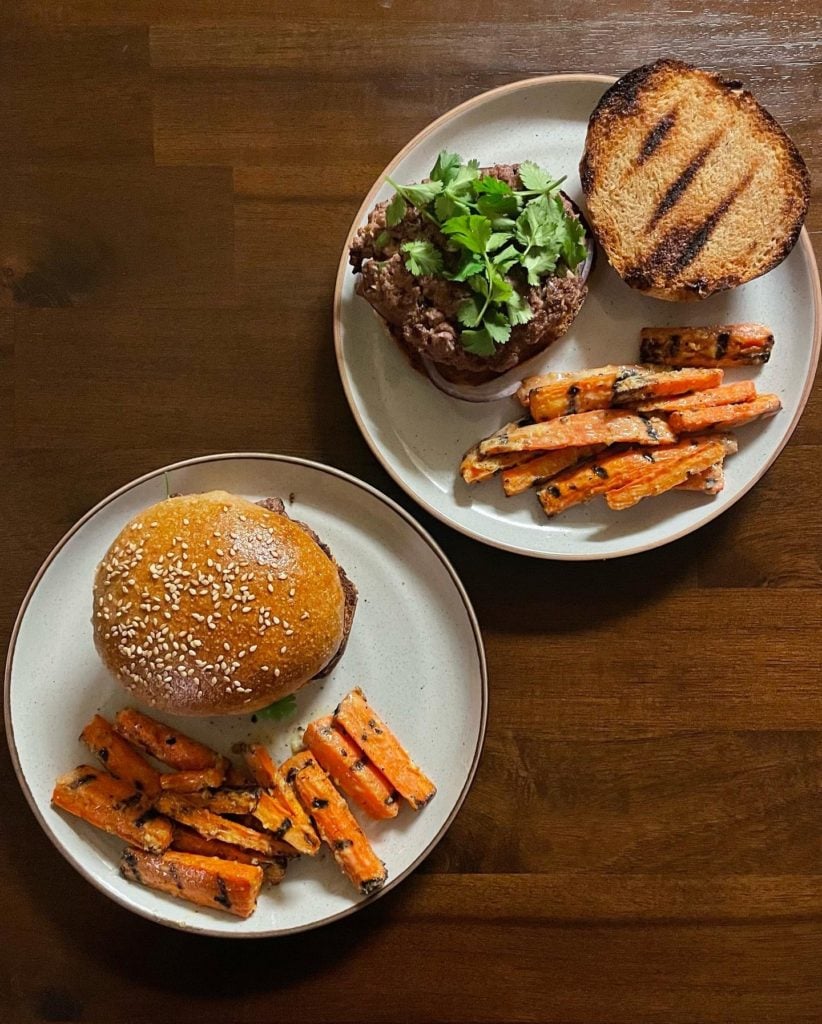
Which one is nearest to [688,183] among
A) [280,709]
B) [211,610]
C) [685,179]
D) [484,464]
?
[685,179]

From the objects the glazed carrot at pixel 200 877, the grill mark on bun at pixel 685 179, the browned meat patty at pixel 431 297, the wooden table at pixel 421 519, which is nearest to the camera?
the browned meat patty at pixel 431 297

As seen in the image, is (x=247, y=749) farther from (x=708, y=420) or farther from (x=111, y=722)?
(x=708, y=420)

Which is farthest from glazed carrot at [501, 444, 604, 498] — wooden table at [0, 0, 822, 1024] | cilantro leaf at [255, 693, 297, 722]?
cilantro leaf at [255, 693, 297, 722]

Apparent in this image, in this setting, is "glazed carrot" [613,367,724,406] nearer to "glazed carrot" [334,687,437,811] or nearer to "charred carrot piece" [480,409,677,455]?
"charred carrot piece" [480,409,677,455]

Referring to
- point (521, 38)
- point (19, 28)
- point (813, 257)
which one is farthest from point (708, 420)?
point (19, 28)

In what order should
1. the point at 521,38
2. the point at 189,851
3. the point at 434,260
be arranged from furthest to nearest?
the point at 521,38 → the point at 189,851 → the point at 434,260

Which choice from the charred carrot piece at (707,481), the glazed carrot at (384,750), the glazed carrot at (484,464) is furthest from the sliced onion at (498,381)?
Answer: the glazed carrot at (384,750)

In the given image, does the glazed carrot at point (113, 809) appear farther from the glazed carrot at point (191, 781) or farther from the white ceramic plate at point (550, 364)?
the white ceramic plate at point (550, 364)
